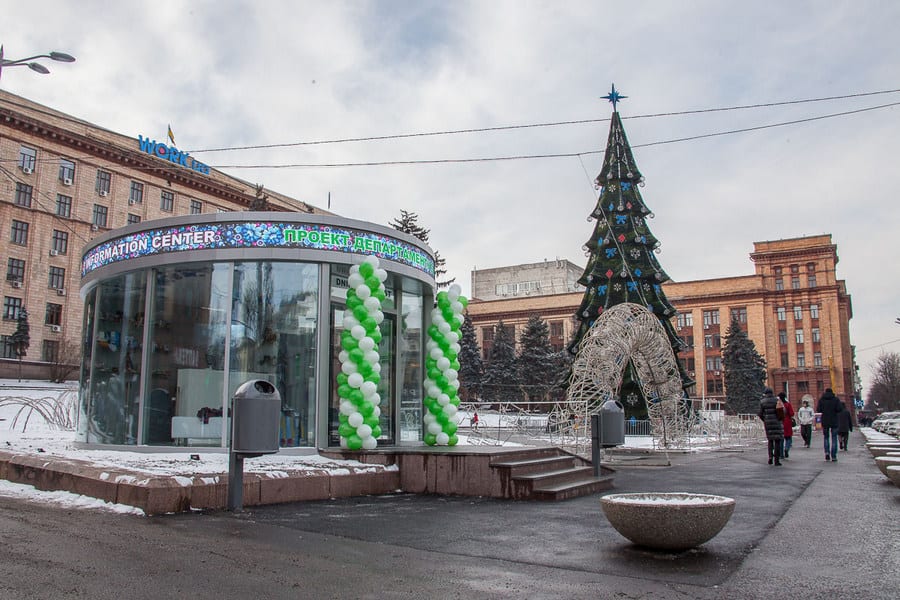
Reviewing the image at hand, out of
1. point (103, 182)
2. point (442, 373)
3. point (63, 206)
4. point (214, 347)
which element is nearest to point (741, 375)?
point (103, 182)

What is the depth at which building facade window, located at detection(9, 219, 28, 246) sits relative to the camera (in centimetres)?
5441

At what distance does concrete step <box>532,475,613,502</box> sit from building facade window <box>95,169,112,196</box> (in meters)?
58.5

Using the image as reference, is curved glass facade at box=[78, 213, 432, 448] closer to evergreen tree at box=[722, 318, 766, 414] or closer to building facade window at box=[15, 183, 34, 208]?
building facade window at box=[15, 183, 34, 208]

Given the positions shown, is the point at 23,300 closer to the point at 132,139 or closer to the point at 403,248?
the point at 132,139

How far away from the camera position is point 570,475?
1202 centimetres

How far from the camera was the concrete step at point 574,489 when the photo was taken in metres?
10.5

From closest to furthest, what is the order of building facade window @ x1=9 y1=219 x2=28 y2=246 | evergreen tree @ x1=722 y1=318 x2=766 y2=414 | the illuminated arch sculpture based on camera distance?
the illuminated arch sculpture, building facade window @ x1=9 y1=219 x2=28 y2=246, evergreen tree @ x1=722 y1=318 x2=766 y2=414

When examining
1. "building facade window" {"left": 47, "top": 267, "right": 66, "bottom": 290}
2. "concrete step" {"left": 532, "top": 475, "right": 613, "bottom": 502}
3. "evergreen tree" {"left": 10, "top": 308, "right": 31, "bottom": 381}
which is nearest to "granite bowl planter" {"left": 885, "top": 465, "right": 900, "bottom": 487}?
"concrete step" {"left": 532, "top": 475, "right": 613, "bottom": 502}

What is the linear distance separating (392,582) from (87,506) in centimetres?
480

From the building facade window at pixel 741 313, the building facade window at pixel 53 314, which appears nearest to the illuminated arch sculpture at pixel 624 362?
the building facade window at pixel 53 314

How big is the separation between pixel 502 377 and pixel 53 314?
127 ft

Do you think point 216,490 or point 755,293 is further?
point 755,293

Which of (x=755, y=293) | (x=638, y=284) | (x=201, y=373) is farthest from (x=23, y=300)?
(x=755, y=293)

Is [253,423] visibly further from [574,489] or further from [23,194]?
[23,194]
